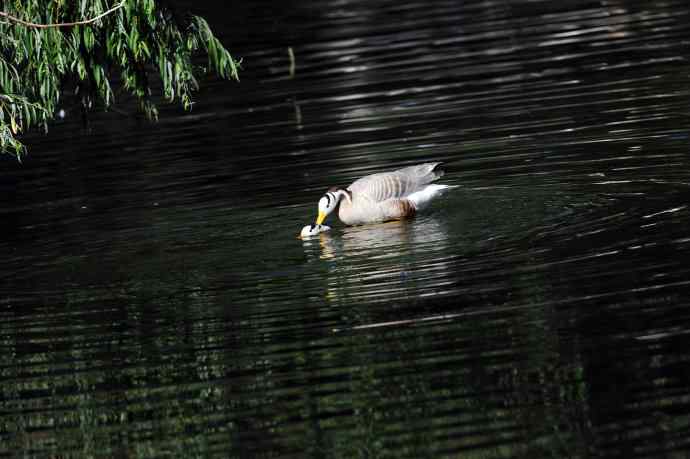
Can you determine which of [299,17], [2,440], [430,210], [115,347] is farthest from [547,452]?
[299,17]

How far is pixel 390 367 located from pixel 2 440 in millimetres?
3277

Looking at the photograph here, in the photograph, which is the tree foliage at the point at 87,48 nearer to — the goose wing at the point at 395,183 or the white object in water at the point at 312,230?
the goose wing at the point at 395,183

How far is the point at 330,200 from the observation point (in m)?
18.6

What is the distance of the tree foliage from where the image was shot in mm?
18734

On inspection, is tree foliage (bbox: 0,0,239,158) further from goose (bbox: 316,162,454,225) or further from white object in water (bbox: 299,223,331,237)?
white object in water (bbox: 299,223,331,237)

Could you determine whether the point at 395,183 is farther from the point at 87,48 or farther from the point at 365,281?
the point at 87,48

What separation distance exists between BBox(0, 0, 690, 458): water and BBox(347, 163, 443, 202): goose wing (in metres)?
0.44

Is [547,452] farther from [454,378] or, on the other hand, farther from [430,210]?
[430,210]

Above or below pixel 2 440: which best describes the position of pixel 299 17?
above

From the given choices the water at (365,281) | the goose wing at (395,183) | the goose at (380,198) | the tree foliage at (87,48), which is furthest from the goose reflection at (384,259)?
the tree foliage at (87,48)

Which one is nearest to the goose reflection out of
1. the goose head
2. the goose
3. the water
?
the water

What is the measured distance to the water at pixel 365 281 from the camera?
Result: 37.1 ft

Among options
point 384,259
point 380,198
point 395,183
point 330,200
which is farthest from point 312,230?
point 384,259

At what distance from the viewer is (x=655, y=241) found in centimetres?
1573
